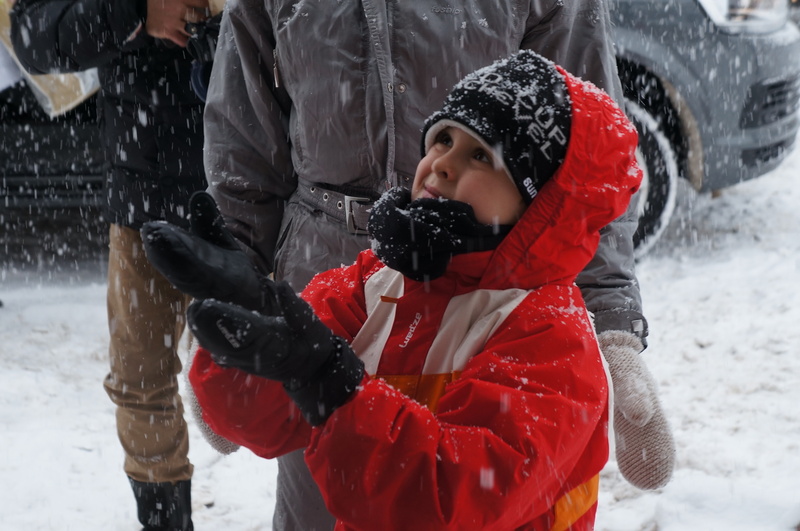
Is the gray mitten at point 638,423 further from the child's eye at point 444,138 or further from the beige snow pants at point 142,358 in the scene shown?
the beige snow pants at point 142,358

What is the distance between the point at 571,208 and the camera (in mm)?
1318

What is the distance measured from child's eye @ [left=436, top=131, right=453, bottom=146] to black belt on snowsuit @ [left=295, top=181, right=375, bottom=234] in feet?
1.22

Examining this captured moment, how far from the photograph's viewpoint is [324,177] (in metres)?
1.84

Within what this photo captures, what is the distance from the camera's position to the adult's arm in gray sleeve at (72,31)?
2.34m

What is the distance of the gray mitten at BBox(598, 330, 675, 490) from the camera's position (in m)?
1.53

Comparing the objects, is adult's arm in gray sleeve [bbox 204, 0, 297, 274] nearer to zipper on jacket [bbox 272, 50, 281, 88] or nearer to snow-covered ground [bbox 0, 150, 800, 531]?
zipper on jacket [bbox 272, 50, 281, 88]

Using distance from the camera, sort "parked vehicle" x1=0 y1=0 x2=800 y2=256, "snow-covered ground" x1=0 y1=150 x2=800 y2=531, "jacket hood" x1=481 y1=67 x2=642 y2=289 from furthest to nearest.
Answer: "parked vehicle" x1=0 y1=0 x2=800 y2=256 < "snow-covered ground" x1=0 y1=150 x2=800 y2=531 < "jacket hood" x1=481 y1=67 x2=642 y2=289

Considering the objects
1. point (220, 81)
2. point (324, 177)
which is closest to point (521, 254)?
point (324, 177)

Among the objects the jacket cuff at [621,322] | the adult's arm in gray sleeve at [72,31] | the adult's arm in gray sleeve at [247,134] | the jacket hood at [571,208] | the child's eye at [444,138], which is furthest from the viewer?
the adult's arm in gray sleeve at [72,31]

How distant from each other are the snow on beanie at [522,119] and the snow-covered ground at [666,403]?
185 centimetres

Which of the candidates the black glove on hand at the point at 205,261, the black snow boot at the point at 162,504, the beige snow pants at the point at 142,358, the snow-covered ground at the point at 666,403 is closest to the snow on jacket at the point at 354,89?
the black glove on hand at the point at 205,261

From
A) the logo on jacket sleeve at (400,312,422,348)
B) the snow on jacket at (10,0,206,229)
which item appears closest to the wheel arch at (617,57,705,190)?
the snow on jacket at (10,0,206,229)

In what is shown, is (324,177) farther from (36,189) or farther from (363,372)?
(36,189)

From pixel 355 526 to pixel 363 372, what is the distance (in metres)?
0.21
